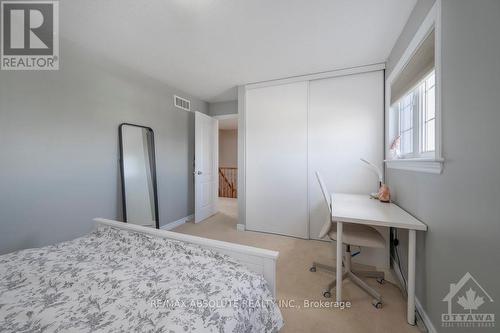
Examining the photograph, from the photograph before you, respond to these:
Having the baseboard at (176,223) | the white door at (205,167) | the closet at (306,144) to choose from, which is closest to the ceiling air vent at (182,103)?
the white door at (205,167)

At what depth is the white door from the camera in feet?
11.7

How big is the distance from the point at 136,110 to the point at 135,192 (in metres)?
1.18

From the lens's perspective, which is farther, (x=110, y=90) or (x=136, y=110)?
(x=136, y=110)

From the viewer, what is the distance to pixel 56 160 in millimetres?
1909

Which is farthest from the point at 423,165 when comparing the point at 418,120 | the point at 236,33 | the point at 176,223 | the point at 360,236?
the point at 176,223

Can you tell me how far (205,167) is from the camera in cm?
384

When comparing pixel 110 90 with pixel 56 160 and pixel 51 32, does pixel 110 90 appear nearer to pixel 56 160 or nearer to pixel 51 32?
pixel 51 32

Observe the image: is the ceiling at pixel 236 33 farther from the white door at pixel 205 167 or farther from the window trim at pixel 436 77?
the white door at pixel 205 167

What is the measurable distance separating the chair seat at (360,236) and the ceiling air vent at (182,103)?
124 inches

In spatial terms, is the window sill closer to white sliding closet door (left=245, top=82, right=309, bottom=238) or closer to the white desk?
the white desk

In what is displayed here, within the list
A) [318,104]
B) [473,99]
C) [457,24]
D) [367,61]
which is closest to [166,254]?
[473,99]

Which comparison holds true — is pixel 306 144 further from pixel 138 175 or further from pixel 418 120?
pixel 138 175

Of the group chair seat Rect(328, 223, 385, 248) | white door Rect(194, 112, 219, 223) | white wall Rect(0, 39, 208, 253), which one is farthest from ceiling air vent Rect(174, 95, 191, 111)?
chair seat Rect(328, 223, 385, 248)

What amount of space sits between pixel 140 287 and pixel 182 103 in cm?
323
